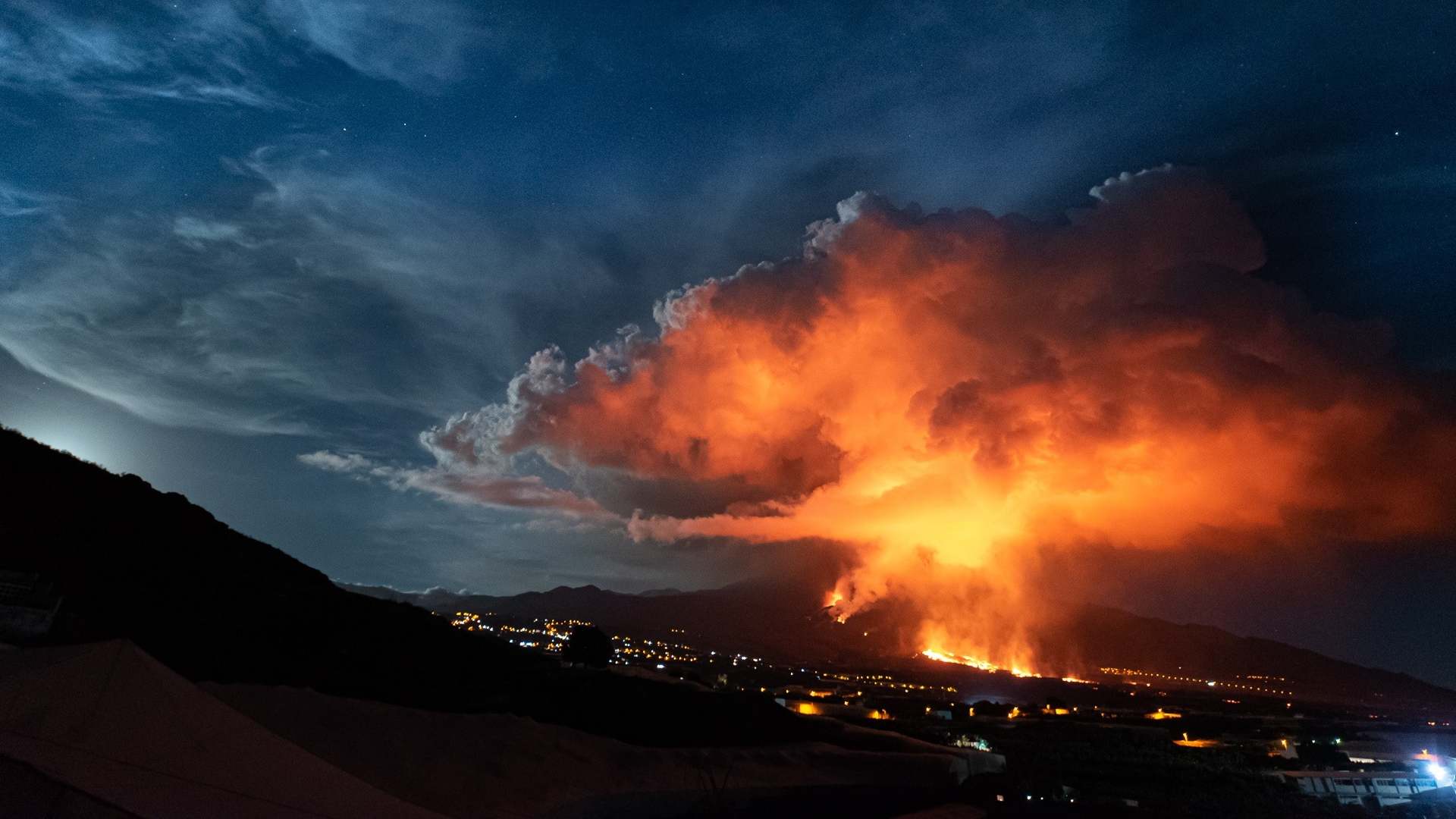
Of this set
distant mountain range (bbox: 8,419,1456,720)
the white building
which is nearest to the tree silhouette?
distant mountain range (bbox: 8,419,1456,720)

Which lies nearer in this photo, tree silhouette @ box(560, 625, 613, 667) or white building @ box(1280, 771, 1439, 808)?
white building @ box(1280, 771, 1439, 808)

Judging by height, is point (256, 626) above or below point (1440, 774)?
below

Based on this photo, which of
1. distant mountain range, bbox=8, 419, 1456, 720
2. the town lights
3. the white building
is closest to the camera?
distant mountain range, bbox=8, 419, 1456, 720

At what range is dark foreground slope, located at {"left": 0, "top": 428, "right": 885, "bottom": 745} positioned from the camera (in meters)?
46.4

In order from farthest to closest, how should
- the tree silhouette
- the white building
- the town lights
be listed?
the tree silhouette
the town lights
the white building

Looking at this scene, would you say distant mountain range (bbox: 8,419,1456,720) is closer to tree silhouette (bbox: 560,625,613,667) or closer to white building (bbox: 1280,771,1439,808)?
tree silhouette (bbox: 560,625,613,667)

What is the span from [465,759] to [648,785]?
10.1m

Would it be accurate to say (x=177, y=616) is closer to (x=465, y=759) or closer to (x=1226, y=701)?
(x=465, y=759)

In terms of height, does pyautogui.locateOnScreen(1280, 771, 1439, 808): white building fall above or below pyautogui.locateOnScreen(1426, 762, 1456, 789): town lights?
below

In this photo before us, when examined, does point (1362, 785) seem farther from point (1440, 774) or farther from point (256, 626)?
point (256, 626)

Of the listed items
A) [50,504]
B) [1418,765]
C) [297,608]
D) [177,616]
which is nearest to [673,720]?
[297,608]

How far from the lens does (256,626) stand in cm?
5209

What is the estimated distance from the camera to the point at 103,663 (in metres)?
19.3

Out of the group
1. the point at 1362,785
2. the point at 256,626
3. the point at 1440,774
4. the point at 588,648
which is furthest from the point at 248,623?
the point at 1440,774
